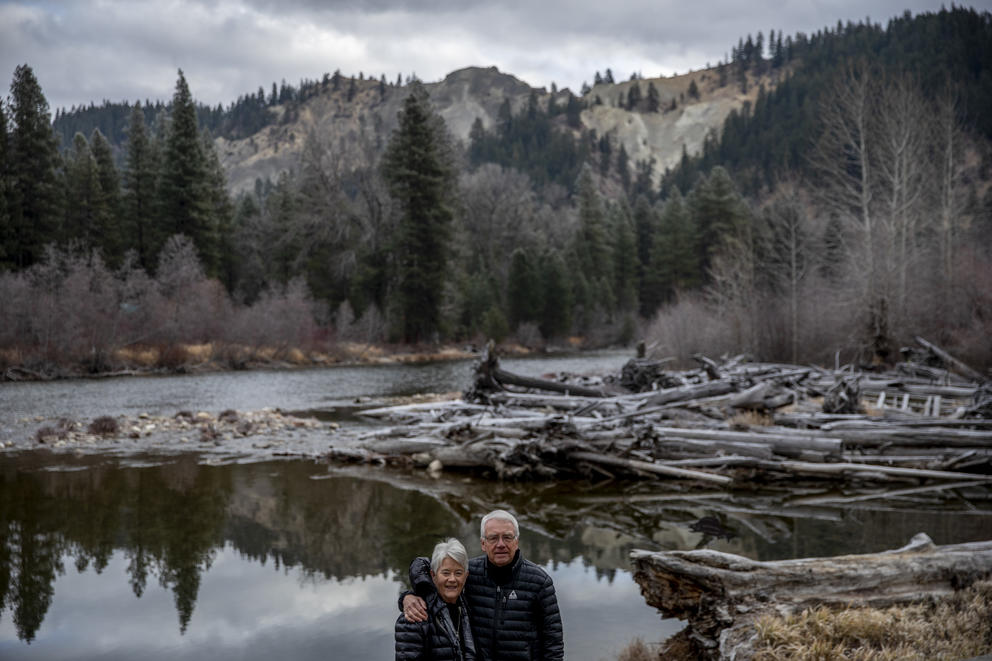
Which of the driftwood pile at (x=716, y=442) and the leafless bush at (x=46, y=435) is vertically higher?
the driftwood pile at (x=716, y=442)

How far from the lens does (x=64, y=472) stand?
12.0 m

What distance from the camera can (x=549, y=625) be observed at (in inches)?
140

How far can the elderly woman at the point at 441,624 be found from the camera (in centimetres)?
336

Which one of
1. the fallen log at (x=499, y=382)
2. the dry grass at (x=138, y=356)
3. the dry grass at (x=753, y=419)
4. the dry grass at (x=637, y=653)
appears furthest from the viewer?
the dry grass at (x=138, y=356)

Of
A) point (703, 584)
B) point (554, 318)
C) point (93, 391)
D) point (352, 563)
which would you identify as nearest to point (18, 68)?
point (93, 391)

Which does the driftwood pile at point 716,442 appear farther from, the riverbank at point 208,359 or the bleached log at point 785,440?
the riverbank at point 208,359

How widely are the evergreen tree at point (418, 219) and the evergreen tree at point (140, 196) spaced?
690 inches

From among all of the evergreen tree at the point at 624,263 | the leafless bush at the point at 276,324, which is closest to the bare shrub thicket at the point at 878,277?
the leafless bush at the point at 276,324

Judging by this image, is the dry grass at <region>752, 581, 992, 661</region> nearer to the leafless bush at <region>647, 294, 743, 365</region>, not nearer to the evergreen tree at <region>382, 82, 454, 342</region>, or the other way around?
the leafless bush at <region>647, 294, 743, 365</region>

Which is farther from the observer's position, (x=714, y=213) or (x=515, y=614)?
(x=714, y=213)

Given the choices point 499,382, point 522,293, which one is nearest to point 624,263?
point 522,293

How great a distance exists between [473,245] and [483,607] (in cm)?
6705

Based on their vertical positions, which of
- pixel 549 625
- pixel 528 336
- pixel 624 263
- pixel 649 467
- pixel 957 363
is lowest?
pixel 528 336

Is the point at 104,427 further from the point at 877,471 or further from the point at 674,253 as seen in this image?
the point at 674,253
